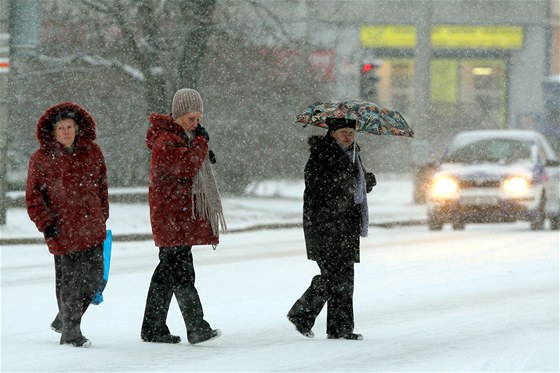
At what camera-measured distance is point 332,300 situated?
941cm

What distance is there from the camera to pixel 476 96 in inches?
2130

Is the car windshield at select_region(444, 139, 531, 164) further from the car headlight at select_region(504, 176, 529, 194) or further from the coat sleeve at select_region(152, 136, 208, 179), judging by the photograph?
the coat sleeve at select_region(152, 136, 208, 179)

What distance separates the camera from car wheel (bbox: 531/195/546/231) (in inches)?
843

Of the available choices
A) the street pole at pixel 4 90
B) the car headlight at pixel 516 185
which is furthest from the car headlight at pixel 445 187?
the street pole at pixel 4 90

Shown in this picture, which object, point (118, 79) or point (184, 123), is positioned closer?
point (184, 123)

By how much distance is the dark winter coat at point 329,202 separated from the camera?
920 cm

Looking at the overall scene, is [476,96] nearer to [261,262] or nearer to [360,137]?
[360,137]

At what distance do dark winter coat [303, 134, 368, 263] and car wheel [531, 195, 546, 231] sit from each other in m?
12.5

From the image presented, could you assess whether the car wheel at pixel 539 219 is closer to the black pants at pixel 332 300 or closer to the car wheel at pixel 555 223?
the car wheel at pixel 555 223

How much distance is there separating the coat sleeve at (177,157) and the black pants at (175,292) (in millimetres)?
465

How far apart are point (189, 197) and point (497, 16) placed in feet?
152

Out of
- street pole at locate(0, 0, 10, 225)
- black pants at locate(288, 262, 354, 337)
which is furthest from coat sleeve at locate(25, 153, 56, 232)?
street pole at locate(0, 0, 10, 225)

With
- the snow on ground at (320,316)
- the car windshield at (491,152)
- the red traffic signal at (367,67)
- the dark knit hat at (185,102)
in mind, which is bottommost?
the snow on ground at (320,316)

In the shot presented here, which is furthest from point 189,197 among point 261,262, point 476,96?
point 476,96
